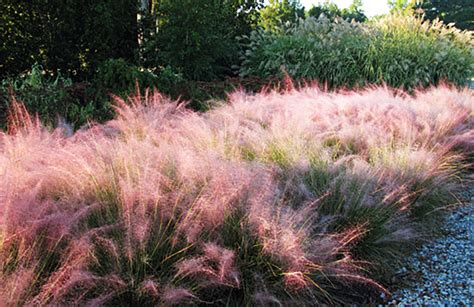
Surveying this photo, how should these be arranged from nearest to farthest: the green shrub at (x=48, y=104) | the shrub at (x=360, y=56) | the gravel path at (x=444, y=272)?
the gravel path at (x=444, y=272), the green shrub at (x=48, y=104), the shrub at (x=360, y=56)

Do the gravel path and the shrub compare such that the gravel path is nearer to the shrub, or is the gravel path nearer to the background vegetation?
the background vegetation

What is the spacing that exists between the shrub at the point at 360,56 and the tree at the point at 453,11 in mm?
28439

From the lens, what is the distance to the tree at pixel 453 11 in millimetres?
35469

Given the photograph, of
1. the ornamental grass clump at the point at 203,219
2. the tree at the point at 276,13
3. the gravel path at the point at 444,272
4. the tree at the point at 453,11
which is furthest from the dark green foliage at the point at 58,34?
the tree at the point at 453,11

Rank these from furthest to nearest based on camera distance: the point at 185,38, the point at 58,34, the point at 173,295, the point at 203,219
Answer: the point at 185,38
the point at 58,34
the point at 203,219
the point at 173,295

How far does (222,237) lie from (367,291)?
97 centimetres

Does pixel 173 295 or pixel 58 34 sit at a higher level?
pixel 58 34

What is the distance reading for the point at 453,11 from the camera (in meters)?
36.7

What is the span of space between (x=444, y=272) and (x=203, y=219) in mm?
1706

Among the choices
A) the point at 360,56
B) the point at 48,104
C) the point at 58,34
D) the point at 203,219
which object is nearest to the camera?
the point at 203,219

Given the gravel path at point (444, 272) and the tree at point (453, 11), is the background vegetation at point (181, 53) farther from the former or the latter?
the tree at point (453, 11)

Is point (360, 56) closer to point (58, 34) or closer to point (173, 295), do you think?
point (58, 34)

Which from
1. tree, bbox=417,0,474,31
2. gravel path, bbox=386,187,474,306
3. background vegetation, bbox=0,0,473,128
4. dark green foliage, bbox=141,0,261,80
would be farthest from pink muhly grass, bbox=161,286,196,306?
tree, bbox=417,0,474,31

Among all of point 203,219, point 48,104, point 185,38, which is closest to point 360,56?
point 185,38
